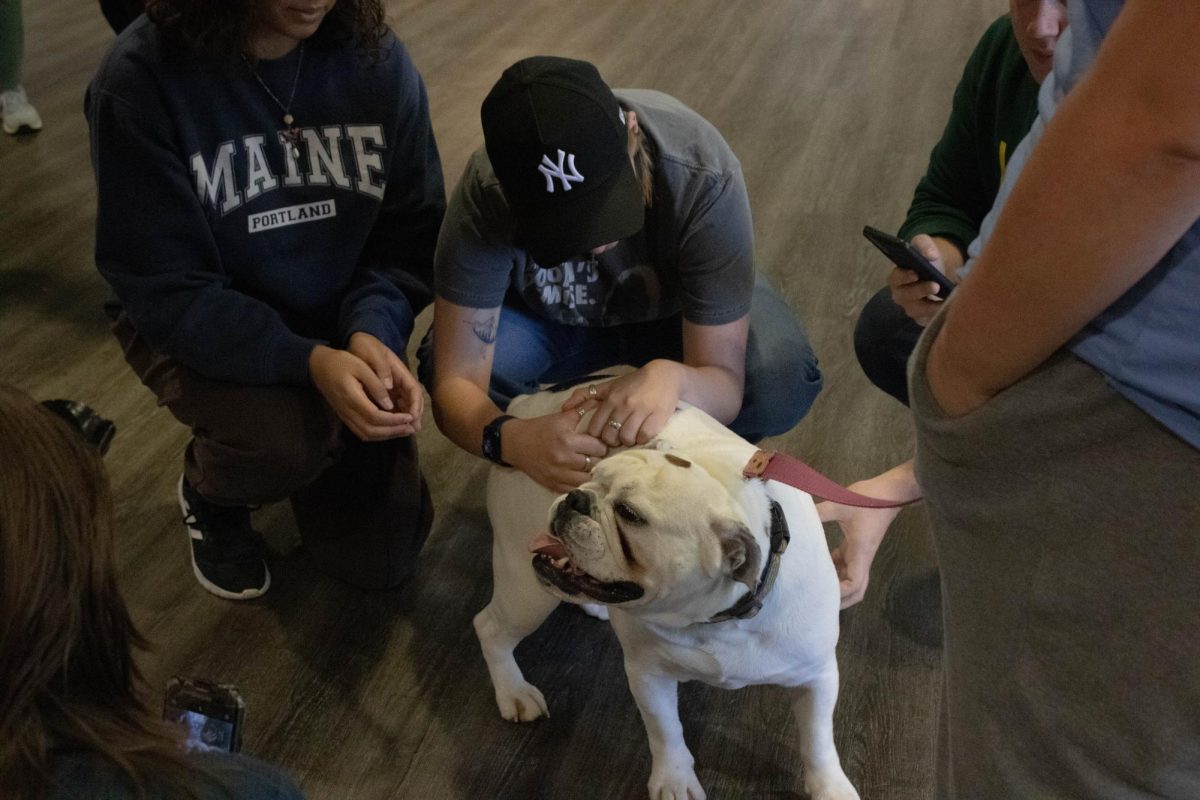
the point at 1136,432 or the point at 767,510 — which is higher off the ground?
the point at 1136,432

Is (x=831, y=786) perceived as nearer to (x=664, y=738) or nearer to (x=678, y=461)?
(x=664, y=738)

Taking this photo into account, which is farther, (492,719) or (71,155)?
(71,155)

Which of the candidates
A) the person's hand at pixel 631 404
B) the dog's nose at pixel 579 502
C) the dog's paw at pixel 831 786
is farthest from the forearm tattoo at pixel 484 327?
the dog's paw at pixel 831 786

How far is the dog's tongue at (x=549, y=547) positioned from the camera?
1.22 meters

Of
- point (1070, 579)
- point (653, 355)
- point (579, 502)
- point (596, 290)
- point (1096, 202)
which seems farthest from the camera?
point (653, 355)

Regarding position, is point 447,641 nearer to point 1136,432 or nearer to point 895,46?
point 1136,432

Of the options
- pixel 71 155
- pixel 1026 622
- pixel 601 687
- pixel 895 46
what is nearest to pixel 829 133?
pixel 895 46

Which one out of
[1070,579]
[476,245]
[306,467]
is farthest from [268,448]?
[1070,579]

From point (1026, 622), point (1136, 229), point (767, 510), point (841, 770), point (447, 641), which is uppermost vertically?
point (1136, 229)

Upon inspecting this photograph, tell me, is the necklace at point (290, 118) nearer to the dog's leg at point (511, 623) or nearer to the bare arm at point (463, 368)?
the bare arm at point (463, 368)

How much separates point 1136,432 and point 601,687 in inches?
45.6

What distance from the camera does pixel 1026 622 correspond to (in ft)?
2.30

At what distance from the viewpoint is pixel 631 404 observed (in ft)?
4.38

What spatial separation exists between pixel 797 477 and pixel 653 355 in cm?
70
